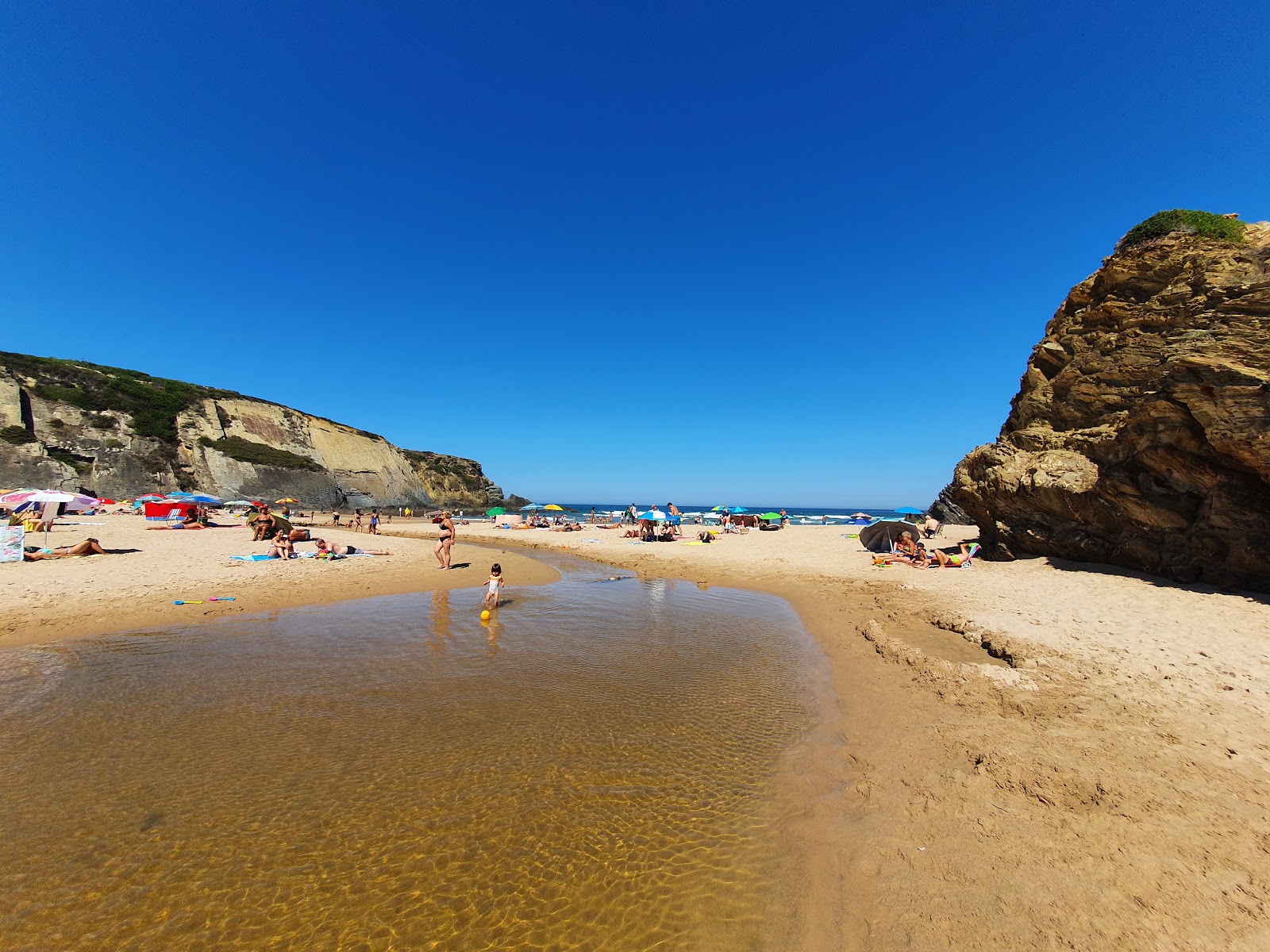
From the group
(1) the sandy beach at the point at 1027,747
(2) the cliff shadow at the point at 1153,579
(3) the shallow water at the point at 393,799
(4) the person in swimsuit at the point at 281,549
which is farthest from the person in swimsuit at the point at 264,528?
(2) the cliff shadow at the point at 1153,579

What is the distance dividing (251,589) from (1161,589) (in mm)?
22897

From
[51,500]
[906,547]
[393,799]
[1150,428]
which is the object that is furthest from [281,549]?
[1150,428]

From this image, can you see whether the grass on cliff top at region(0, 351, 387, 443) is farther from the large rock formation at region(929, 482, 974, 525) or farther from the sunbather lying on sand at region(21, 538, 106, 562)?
the large rock formation at region(929, 482, 974, 525)

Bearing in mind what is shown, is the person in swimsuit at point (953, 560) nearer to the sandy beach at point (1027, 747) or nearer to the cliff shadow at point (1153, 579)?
the cliff shadow at point (1153, 579)

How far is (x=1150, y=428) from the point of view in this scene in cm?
1257

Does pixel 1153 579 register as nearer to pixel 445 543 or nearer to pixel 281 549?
pixel 445 543

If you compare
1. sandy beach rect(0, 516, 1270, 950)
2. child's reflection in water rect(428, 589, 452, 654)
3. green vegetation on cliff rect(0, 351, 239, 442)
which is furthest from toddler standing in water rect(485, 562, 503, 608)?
green vegetation on cliff rect(0, 351, 239, 442)

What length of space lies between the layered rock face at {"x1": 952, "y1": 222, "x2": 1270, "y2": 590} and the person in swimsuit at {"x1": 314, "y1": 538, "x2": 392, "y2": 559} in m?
24.5

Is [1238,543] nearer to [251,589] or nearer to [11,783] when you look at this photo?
[11,783]

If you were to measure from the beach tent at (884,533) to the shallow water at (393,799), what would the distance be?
1670cm

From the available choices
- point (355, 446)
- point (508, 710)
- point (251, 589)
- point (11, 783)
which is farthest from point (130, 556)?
point (355, 446)

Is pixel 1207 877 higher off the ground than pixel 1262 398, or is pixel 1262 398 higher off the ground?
pixel 1262 398

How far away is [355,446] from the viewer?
232 ft

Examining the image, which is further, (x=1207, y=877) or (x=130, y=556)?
(x=130, y=556)
